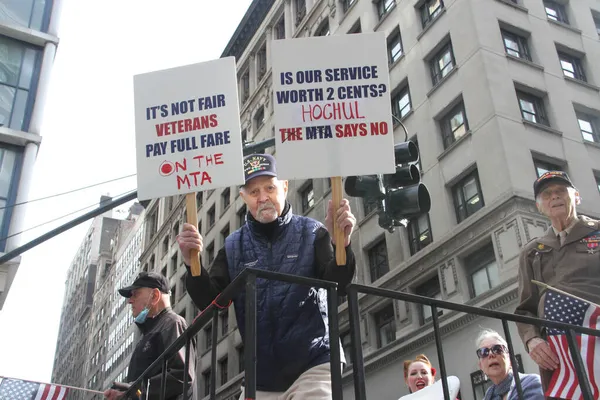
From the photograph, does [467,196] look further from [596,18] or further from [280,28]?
[280,28]

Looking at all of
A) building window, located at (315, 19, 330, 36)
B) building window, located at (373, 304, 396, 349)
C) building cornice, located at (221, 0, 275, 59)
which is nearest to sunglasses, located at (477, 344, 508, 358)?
building window, located at (373, 304, 396, 349)

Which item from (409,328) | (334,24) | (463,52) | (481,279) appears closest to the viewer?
(481,279)

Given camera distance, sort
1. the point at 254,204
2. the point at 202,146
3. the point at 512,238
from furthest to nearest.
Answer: the point at 512,238 < the point at 202,146 < the point at 254,204

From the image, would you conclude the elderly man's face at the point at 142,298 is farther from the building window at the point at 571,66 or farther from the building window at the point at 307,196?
the building window at the point at 307,196

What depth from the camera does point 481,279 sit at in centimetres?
1884

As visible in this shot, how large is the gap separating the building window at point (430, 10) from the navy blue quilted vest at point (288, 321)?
22.0m

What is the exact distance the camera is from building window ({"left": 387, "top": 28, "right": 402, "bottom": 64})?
Result: 85.4 ft

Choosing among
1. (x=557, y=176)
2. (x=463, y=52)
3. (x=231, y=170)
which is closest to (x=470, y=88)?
(x=463, y=52)

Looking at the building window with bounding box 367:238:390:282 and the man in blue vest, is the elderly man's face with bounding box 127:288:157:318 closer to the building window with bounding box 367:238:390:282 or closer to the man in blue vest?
the man in blue vest

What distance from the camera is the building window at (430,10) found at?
2408cm

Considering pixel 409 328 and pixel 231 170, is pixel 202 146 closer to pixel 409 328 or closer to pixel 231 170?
pixel 231 170

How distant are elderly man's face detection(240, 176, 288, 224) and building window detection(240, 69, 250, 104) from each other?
3723 centimetres

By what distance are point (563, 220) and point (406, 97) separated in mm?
20733

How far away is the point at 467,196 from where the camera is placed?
2025 cm
